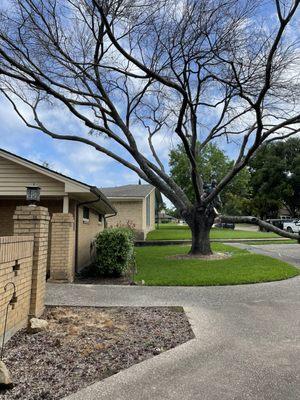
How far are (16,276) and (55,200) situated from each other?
6.79 meters

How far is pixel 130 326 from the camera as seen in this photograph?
553 cm

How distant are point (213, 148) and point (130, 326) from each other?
3963 cm

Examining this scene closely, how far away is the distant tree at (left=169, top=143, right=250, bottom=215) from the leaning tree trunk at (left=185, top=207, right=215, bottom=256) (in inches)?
903

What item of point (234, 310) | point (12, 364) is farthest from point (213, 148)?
point (12, 364)

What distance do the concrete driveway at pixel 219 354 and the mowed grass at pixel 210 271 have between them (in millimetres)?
1557

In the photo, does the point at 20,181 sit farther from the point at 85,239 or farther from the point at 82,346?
the point at 82,346

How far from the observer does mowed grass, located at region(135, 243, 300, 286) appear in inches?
376

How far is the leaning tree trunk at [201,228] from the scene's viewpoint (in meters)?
15.5

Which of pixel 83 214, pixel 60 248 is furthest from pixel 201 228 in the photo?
pixel 60 248

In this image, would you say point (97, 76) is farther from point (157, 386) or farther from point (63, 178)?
point (157, 386)

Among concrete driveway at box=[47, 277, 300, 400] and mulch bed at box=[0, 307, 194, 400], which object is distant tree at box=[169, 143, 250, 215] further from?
mulch bed at box=[0, 307, 194, 400]

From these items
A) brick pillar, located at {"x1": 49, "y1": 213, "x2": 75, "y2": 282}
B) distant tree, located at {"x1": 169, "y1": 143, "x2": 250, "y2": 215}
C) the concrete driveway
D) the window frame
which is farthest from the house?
distant tree, located at {"x1": 169, "y1": 143, "x2": 250, "y2": 215}

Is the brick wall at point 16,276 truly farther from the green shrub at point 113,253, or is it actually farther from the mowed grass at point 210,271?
the green shrub at point 113,253

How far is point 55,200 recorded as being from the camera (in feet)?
37.9
